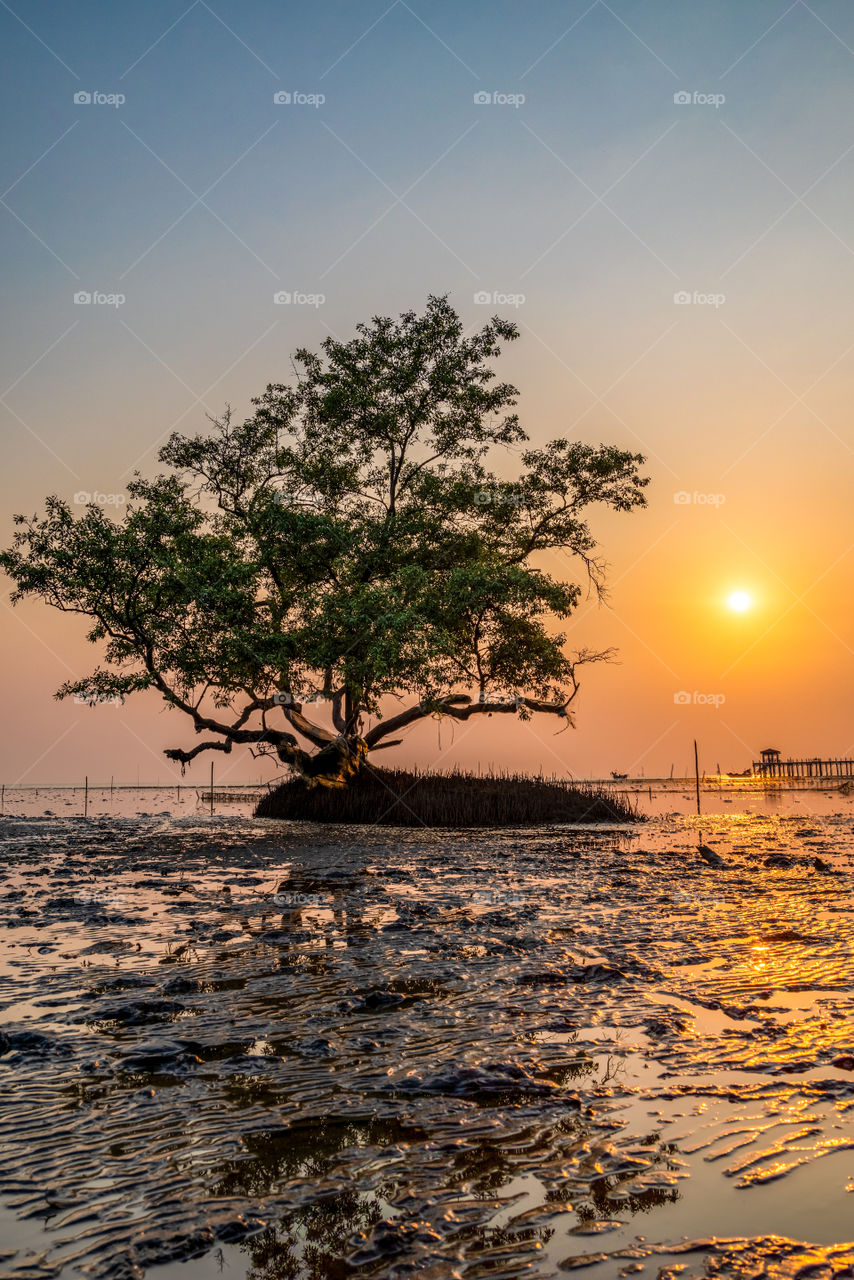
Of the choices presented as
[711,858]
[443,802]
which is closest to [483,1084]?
[711,858]

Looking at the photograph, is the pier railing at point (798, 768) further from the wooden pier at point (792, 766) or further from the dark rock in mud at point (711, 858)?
Result: the dark rock in mud at point (711, 858)

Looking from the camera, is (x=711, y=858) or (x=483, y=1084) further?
(x=711, y=858)

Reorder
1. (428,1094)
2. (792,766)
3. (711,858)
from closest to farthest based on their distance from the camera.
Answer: (428,1094), (711,858), (792,766)

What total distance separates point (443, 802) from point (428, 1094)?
2562 cm

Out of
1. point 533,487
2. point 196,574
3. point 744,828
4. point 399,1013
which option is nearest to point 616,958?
point 399,1013

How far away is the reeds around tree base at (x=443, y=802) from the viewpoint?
28.8m

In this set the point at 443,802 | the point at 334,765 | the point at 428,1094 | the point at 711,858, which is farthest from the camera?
the point at 334,765

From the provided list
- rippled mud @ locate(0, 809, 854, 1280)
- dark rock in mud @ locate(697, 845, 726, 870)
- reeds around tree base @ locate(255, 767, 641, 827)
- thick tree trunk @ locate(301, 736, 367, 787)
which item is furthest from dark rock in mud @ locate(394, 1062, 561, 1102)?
thick tree trunk @ locate(301, 736, 367, 787)

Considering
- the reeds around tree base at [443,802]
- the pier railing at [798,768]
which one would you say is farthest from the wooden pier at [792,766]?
the reeds around tree base at [443,802]

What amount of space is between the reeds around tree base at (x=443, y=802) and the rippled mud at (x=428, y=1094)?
20.2 m

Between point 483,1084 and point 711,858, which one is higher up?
point 483,1084

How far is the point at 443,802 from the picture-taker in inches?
1145

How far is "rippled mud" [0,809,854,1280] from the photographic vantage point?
99.8 inches

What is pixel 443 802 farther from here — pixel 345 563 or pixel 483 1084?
pixel 483 1084
